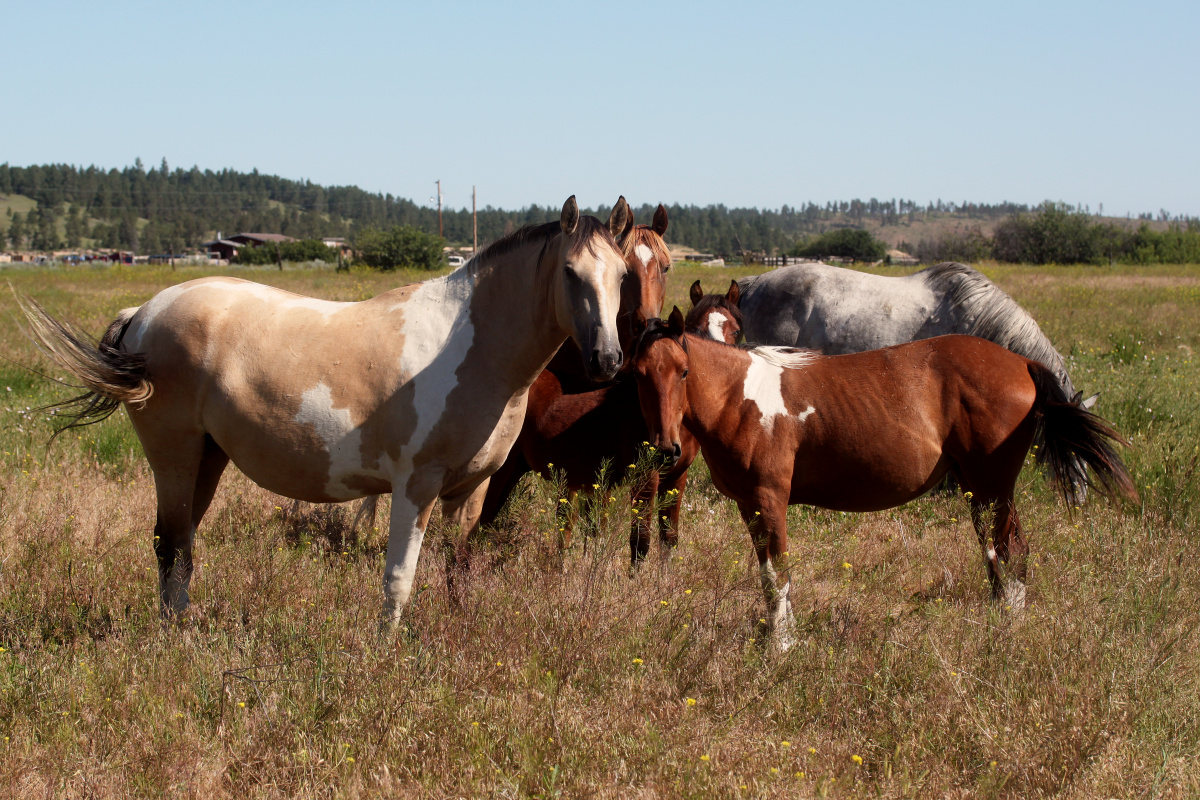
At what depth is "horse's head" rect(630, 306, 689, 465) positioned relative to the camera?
409cm

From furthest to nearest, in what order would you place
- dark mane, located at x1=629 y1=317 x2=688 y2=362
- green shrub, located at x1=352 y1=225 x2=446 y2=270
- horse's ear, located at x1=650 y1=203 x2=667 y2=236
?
green shrub, located at x1=352 y1=225 x2=446 y2=270 → horse's ear, located at x1=650 y1=203 x2=667 y2=236 → dark mane, located at x1=629 y1=317 x2=688 y2=362

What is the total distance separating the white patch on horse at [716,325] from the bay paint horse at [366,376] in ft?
8.00

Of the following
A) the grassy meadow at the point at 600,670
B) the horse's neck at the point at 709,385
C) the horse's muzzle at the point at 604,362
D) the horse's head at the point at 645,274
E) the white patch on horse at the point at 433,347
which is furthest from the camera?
the horse's head at the point at 645,274

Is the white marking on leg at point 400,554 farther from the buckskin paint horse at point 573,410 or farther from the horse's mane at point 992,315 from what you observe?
the horse's mane at point 992,315

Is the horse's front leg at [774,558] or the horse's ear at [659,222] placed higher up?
the horse's ear at [659,222]

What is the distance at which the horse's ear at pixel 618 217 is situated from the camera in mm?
3578

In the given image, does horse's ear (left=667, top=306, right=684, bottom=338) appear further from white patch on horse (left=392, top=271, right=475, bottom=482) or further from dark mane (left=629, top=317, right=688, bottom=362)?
white patch on horse (left=392, top=271, right=475, bottom=482)

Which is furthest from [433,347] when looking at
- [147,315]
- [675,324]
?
[147,315]

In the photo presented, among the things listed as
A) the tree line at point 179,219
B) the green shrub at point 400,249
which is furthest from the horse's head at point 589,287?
the tree line at point 179,219

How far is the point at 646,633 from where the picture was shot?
11.6 feet

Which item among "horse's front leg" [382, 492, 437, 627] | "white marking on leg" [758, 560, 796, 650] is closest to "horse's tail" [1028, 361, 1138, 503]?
"white marking on leg" [758, 560, 796, 650]

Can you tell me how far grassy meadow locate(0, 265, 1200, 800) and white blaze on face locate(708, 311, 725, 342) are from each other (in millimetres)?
1546

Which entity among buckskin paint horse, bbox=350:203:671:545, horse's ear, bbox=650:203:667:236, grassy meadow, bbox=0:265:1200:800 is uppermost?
horse's ear, bbox=650:203:667:236

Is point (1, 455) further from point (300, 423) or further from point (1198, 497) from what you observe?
point (1198, 497)
